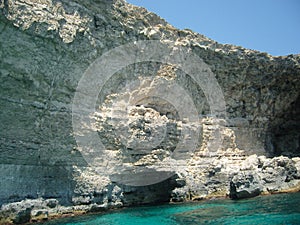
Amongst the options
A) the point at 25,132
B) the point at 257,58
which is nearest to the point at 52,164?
the point at 25,132

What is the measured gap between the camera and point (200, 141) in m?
18.0

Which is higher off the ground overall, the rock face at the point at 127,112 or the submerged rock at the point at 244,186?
the rock face at the point at 127,112

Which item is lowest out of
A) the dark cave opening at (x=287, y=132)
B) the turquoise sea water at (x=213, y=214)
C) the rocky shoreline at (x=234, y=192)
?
Answer: the turquoise sea water at (x=213, y=214)

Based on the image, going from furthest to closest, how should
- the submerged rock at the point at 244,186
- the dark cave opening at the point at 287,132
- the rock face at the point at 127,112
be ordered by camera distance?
1. the dark cave opening at the point at 287,132
2. the submerged rock at the point at 244,186
3. the rock face at the point at 127,112

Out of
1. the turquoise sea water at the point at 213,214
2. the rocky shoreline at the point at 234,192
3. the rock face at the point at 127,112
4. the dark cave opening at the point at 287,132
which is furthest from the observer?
the dark cave opening at the point at 287,132

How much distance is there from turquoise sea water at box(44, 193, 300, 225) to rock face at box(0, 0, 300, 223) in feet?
3.72

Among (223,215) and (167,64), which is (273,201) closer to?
(223,215)

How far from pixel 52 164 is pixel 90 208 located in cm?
249

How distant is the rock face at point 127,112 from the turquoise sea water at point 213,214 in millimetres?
1134

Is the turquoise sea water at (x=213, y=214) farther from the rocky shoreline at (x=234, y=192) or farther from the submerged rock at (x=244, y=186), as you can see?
the rocky shoreline at (x=234, y=192)

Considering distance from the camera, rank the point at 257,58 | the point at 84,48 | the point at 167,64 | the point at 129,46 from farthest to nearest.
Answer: the point at 257,58
the point at 167,64
the point at 129,46
the point at 84,48

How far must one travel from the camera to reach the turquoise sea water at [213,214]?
1032cm

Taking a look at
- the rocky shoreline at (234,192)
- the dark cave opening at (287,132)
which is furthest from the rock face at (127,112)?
the dark cave opening at (287,132)

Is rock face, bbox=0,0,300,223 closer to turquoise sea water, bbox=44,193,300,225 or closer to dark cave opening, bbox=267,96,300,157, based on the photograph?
dark cave opening, bbox=267,96,300,157
